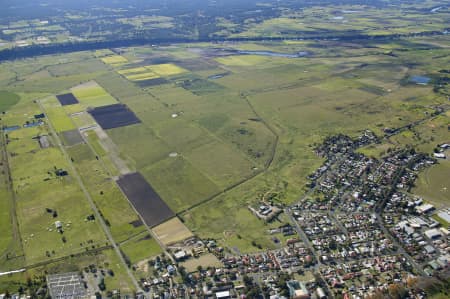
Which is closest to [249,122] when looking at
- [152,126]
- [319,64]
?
[152,126]

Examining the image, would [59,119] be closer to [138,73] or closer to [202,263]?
[138,73]

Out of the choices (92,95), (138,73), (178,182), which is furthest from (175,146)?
(138,73)

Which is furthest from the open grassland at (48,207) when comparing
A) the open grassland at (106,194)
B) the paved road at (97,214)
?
the open grassland at (106,194)

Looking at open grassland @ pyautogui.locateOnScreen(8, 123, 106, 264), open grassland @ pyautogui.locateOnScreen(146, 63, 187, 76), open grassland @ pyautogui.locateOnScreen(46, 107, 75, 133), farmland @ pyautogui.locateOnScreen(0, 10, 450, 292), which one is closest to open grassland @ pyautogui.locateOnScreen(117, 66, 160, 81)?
farmland @ pyautogui.locateOnScreen(0, 10, 450, 292)

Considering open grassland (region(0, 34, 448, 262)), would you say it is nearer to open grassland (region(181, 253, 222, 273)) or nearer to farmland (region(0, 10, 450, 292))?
farmland (region(0, 10, 450, 292))

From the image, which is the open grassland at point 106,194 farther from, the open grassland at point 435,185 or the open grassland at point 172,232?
the open grassland at point 435,185
